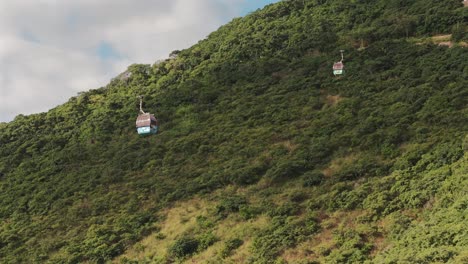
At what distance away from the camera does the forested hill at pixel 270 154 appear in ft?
70.9

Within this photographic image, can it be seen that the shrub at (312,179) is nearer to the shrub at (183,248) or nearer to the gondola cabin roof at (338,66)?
the shrub at (183,248)

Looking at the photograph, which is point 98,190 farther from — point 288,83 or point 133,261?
point 288,83

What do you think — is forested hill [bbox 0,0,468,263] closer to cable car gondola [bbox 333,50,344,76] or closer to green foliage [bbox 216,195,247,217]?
green foliage [bbox 216,195,247,217]

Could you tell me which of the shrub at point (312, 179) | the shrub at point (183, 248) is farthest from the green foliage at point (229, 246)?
the shrub at point (312, 179)

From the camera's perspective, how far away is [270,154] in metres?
30.8

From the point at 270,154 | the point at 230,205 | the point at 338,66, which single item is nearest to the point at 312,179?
the point at 230,205

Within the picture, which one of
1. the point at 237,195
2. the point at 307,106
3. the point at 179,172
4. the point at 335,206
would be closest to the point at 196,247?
the point at 237,195

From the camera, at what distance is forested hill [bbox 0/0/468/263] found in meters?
21.6

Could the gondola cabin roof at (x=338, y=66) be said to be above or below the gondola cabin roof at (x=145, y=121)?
above

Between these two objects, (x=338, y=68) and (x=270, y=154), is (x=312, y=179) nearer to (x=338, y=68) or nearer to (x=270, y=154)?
(x=270, y=154)

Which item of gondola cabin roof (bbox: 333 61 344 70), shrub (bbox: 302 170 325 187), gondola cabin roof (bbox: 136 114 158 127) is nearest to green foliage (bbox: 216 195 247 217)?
shrub (bbox: 302 170 325 187)

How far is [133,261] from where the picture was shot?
24.3m

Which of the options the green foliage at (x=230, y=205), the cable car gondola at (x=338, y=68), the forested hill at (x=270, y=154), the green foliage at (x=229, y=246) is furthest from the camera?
the cable car gondola at (x=338, y=68)

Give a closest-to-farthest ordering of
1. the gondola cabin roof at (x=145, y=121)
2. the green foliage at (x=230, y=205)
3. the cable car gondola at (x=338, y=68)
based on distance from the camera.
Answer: the green foliage at (x=230, y=205)
the gondola cabin roof at (x=145, y=121)
the cable car gondola at (x=338, y=68)
